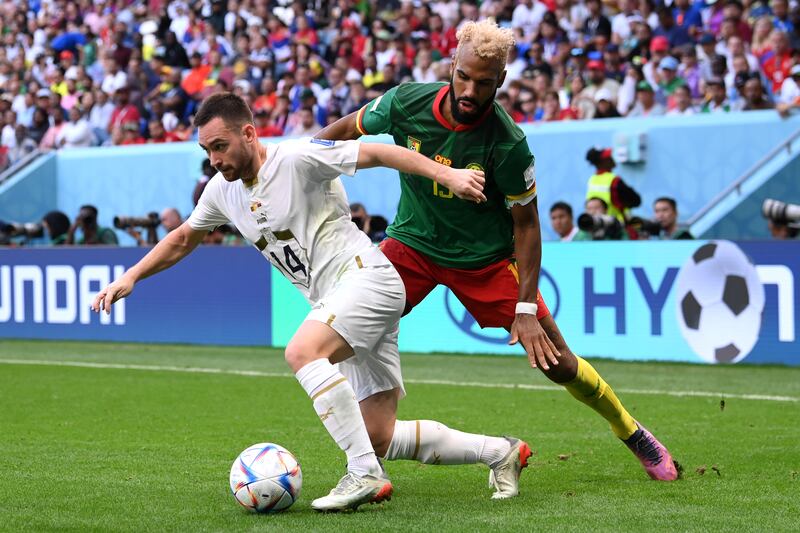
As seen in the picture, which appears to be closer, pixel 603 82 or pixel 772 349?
pixel 772 349

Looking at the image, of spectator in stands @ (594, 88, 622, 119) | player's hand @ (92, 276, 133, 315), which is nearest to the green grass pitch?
player's hand @ (92, 276, 133, 315)

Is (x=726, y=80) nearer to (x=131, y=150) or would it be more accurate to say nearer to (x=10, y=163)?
(x=131, y=150)

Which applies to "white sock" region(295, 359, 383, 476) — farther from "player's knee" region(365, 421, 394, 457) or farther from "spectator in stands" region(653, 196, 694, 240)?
"spectator in stands" region(653, 196, 694, 240)

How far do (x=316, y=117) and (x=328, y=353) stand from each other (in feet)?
43.1

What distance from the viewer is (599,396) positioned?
20.4 feet

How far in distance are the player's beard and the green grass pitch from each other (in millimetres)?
1723

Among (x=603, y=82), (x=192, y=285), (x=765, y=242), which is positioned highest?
(x=603, y=82)

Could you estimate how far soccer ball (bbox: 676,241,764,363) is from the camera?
11969 millimetres

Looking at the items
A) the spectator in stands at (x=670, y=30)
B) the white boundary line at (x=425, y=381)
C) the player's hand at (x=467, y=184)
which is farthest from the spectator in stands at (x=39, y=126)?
the player's hand at (x=467, y=184)

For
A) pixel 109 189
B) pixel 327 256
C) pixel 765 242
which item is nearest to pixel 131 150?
pixel 109 189

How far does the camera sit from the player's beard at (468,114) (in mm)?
5695

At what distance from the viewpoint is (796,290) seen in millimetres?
11641

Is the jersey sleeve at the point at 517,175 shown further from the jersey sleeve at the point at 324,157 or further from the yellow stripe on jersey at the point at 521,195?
the jersey sleeve at the point at 324,157

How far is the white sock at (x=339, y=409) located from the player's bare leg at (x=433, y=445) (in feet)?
1.69
